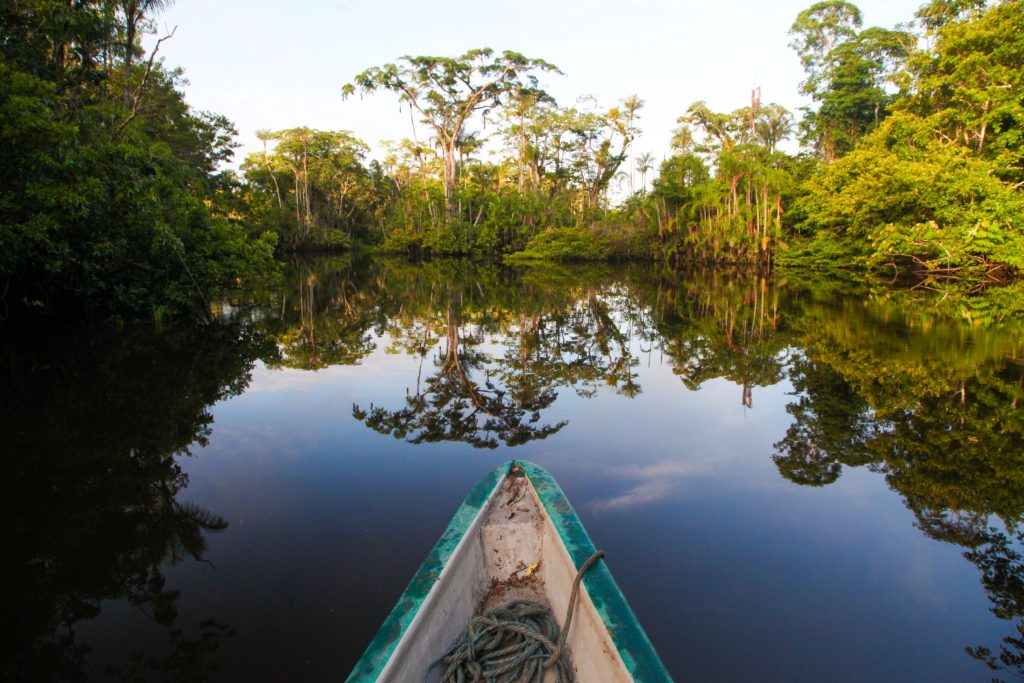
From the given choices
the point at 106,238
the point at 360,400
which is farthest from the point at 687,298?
the point at 106,238

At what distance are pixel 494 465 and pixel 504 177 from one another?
115 feet

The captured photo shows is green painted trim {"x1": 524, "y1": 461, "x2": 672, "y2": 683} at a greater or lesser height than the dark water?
greater

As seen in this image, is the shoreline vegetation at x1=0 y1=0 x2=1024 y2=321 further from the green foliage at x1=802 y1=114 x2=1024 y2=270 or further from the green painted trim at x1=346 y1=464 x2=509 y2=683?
the green painted trim at x1=346 y1=464 x2=509 y2=683

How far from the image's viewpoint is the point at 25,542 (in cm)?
282

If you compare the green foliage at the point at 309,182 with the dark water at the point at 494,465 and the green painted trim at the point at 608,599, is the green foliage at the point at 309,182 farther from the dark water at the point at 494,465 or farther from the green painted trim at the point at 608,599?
the green painted trim at the point at 608,599

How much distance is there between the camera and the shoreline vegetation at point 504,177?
722cm

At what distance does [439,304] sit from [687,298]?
6.45 metres

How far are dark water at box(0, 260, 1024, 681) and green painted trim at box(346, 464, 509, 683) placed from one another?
550mm

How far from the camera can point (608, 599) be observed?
1.77 metres

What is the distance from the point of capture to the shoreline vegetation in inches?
284

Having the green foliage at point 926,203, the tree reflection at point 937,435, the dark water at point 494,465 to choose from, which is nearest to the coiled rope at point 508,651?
the dark water at point 494,465

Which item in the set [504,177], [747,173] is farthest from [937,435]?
[504,177]

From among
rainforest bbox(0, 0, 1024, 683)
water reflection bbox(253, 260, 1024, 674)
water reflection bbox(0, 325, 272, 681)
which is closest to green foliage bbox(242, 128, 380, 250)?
rainforest bbox(0, 0, 1024, 683)

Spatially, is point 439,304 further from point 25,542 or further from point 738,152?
point 738,152
